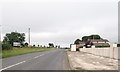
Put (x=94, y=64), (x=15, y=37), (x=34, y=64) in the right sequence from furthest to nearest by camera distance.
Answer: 1. (x=15, y=37)
2. (x=94, y=64)
3. (x=34, y=64)

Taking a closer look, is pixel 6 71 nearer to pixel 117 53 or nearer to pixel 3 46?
pixel 117 53

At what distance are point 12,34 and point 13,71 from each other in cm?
15889

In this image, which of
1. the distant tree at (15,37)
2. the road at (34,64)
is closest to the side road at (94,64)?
the road at (34,64)

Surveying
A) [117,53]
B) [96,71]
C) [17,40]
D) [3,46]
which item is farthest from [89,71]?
[17,40]

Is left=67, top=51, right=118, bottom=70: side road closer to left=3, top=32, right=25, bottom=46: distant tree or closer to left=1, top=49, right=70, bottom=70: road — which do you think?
left=1, top=49, right=70, bottom=70: road

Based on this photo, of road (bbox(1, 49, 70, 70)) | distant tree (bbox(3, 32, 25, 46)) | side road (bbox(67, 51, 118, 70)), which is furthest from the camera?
distant tree (bbox(3, 32, 25, 46))

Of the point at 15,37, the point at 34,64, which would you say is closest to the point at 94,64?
the point at 34,64

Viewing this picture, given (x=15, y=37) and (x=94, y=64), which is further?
(x=15, y=37)

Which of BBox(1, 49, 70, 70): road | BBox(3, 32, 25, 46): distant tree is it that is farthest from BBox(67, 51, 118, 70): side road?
BBox(3, 32, 25, 46): distant tree

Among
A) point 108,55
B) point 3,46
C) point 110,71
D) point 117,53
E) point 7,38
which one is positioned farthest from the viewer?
point 7,38

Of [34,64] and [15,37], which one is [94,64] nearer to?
[34,64]

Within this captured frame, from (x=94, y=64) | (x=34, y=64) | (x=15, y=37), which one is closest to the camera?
(x=34, y=64)

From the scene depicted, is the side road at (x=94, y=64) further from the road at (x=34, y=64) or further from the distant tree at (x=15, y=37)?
the distant tree at (x=15, y=37)

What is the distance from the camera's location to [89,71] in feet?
58.2
